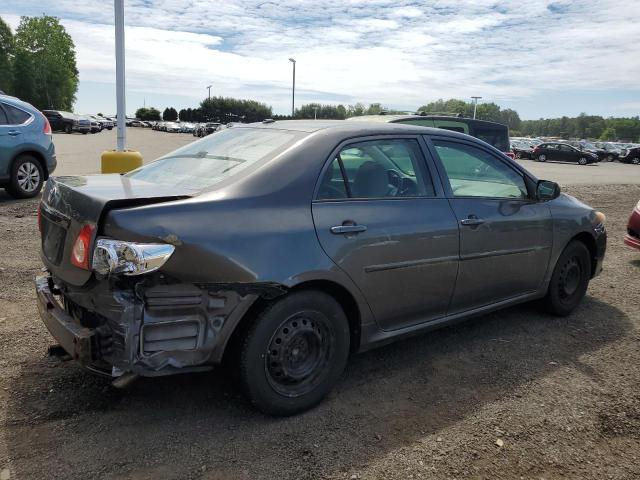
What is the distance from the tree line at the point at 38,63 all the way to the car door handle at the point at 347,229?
8256 centimetres

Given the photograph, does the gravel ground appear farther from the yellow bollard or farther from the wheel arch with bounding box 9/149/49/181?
the wheel arch with bounding box 9/149/49/181

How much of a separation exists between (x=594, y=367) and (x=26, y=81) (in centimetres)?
8719

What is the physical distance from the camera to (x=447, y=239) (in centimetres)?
363

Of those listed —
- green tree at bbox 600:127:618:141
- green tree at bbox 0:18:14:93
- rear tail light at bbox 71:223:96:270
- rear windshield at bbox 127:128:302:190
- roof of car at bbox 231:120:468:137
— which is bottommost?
rear tail light at bbox 71:223:96:270

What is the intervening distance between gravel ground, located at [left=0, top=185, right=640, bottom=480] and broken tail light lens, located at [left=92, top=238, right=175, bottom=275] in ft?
2.99

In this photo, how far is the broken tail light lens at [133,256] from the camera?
2.52 metres

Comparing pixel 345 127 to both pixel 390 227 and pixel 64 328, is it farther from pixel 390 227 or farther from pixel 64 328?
pixel 64 328

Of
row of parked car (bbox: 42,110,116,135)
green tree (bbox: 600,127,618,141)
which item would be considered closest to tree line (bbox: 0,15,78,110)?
row of parked car (bbox: 42,110,116,135)

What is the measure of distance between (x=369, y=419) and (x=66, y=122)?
45.3 meters

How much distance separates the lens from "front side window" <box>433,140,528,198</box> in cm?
388

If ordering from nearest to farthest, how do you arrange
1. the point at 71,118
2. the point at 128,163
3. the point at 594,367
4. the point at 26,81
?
the point at 594,367 → the point at 128,163 → the point at 71,118 → the point at 26,81

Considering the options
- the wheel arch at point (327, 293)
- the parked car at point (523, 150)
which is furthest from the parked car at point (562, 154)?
the wheel arch at point (327, 293)

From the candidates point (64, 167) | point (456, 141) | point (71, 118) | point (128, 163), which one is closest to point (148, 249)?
point (456, 141)

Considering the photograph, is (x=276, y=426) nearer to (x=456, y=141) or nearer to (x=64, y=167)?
(x=456, y=141)
